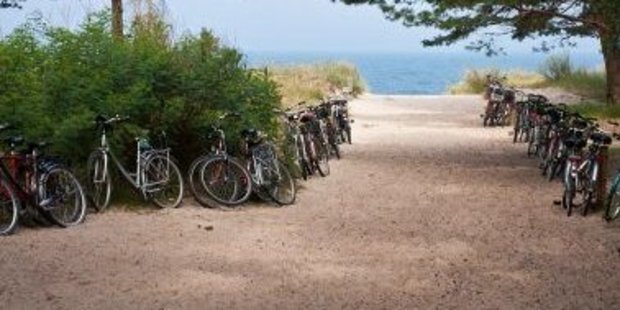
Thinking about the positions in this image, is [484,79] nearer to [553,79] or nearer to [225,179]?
[553,79]

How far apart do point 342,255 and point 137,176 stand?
2.80 meters

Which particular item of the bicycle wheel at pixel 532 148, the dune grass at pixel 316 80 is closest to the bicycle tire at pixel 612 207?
the bicycle wheel at pixel 532 148

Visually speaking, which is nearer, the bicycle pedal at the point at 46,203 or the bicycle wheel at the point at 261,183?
the bicycle pedal at the point at 46,203

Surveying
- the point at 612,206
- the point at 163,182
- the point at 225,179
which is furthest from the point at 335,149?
the point at 612,206

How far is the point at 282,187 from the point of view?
33.2 feet

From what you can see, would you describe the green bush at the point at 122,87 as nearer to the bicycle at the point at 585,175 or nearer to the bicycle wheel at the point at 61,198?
the bicycle wheel at the point at 61,198

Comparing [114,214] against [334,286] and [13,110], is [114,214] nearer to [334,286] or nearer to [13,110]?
[13,110]

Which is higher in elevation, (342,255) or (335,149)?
(342,255)

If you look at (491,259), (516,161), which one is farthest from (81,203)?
(516,161)

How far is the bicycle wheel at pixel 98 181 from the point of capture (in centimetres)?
902

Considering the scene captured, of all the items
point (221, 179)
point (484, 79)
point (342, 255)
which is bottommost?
point (484, 79)

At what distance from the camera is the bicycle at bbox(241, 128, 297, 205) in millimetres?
9750

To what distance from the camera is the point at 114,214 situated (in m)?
8.93

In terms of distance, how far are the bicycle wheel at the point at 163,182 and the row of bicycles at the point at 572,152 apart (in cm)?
382
